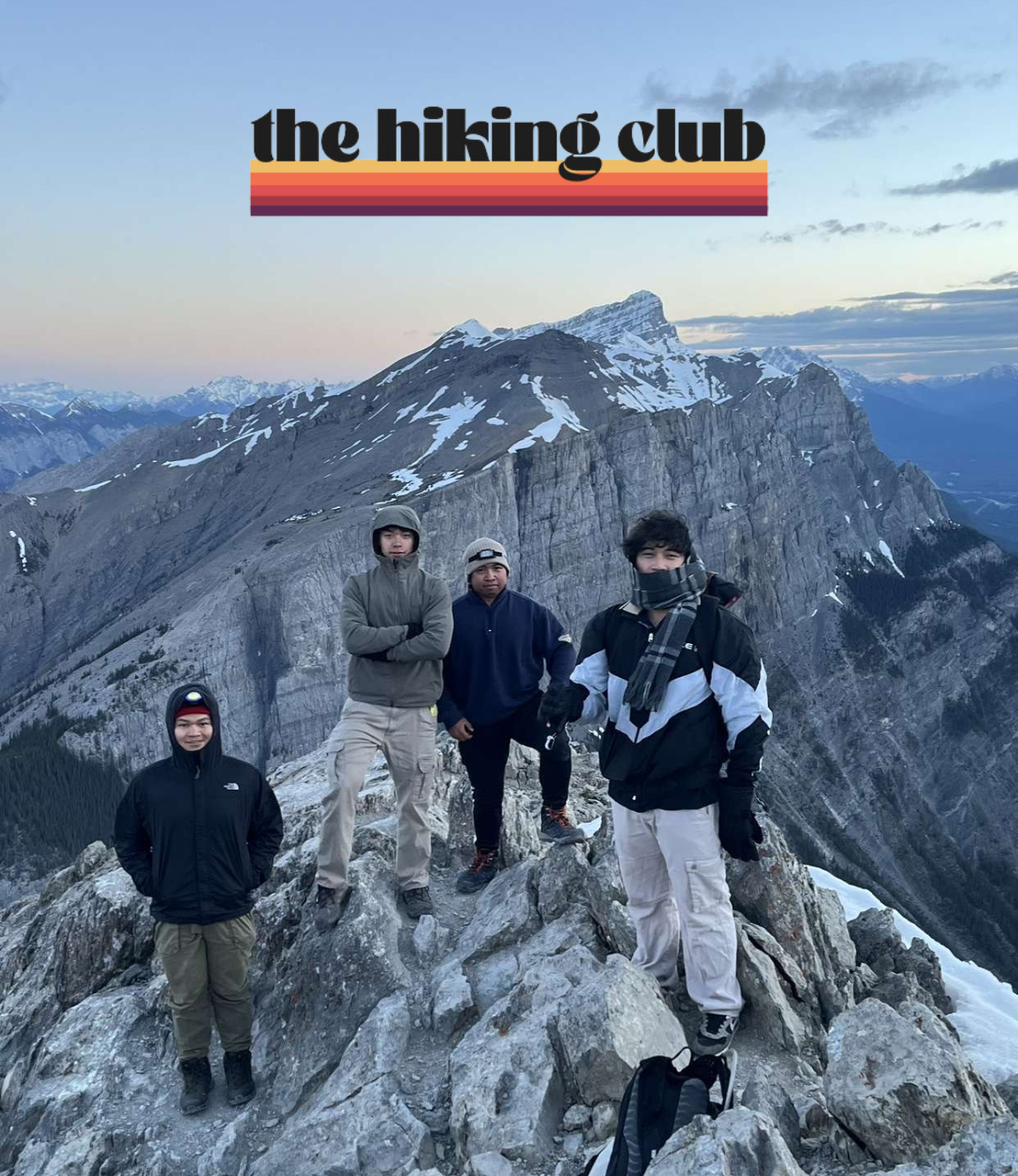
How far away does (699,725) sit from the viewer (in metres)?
7.20

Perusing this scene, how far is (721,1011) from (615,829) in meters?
1.84

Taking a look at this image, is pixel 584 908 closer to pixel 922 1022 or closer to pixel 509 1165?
pixel 509 1165

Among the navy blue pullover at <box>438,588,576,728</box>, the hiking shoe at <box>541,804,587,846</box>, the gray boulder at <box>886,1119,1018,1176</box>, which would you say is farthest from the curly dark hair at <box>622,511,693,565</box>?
the hiking shoe at <box>541,804,587,846</box>

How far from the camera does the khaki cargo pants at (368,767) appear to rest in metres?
9.52

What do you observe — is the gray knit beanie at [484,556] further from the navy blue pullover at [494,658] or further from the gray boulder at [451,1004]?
the gray boulder at [451,1004]

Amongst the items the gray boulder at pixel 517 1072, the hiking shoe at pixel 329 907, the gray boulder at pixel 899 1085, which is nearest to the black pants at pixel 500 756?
the hiking shoe at pixel 329 907

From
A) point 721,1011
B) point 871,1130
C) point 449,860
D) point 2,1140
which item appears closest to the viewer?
point 871,1130

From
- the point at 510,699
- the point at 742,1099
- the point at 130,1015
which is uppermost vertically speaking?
the point at 510,699

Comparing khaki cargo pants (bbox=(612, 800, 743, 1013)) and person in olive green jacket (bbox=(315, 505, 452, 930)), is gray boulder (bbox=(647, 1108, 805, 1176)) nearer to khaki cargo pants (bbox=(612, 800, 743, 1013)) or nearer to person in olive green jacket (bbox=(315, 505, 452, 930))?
khaki cargo pants (bbox=(612, 800, 743, 1013))

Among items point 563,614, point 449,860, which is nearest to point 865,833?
point 563,614

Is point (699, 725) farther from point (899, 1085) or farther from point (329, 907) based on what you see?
point (329, 907)

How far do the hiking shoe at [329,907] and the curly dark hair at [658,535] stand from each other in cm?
583

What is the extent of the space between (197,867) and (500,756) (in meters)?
4.03

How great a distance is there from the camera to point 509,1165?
6809mm
